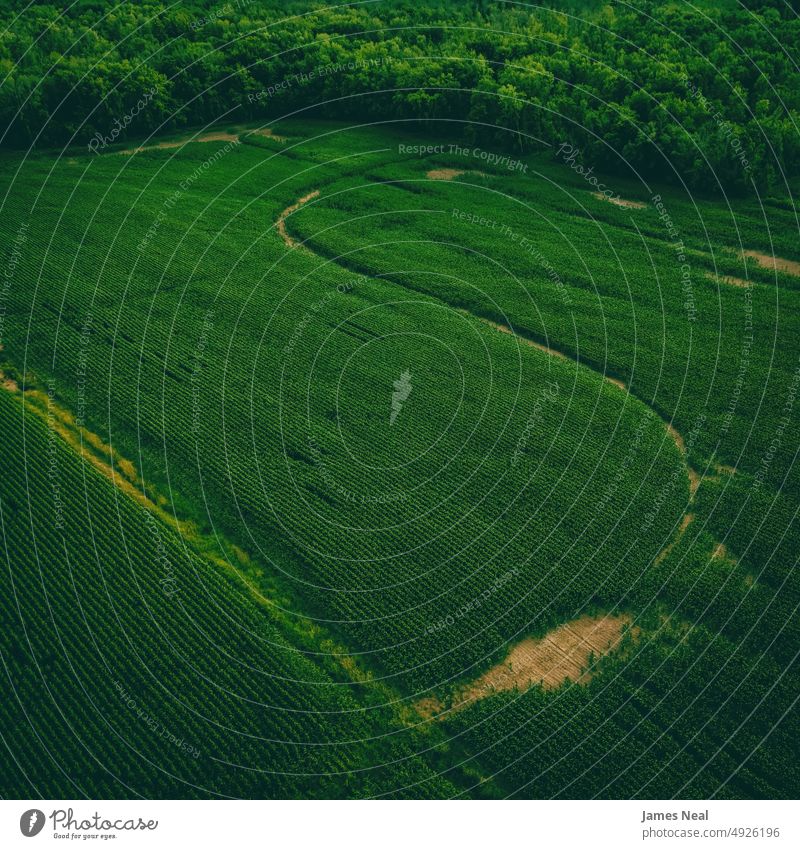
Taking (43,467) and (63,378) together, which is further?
(63,378)

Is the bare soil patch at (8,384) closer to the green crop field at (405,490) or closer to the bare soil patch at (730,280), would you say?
the green crop field at (405,490)

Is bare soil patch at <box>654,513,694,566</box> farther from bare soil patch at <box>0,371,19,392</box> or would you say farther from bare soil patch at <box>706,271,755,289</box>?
bare soil patch at <box>0,371,19,392</box>

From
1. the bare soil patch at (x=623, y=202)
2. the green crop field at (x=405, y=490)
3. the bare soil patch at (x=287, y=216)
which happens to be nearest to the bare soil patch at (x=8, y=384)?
the green crop field at (x=405, y=490)

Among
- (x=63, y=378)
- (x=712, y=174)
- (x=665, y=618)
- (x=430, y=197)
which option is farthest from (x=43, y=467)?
(x=712, y=174)

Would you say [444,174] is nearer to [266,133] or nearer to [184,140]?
[266,133]

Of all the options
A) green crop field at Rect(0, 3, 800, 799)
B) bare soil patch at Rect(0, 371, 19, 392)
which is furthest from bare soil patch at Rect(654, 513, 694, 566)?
bare soil patch at Rect(0, 371, 19, 392)

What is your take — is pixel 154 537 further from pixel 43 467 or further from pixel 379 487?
pixel 379 487
